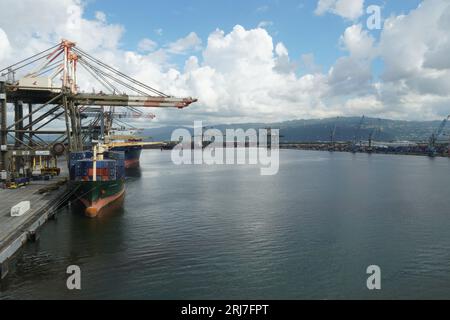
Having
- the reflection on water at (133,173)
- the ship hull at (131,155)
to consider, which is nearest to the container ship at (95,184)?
the reflection on water at (133,173)

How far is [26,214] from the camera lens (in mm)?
33031

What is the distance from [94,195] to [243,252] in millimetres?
21512

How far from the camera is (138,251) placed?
91.6 ft

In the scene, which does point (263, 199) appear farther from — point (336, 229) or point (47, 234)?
point (47, 234)

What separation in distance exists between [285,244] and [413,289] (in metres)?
10.4

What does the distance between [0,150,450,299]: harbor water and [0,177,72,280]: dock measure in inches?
38.5

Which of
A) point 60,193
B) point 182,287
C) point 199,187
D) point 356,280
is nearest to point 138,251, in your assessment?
point 182,287

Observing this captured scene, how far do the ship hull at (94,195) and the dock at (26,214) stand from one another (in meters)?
2.81

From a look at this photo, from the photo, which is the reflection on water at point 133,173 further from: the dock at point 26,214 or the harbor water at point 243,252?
the harbor water at point 243,252

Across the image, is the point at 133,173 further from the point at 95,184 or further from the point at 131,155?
the point at 95,184

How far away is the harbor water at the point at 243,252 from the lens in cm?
2131

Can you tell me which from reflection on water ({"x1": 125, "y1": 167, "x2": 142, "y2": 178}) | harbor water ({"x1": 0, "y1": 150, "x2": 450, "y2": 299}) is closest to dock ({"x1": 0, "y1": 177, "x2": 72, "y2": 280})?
harbor water ({"x1": 0, "y1": 150, "x2": 450, "y2": 299})
